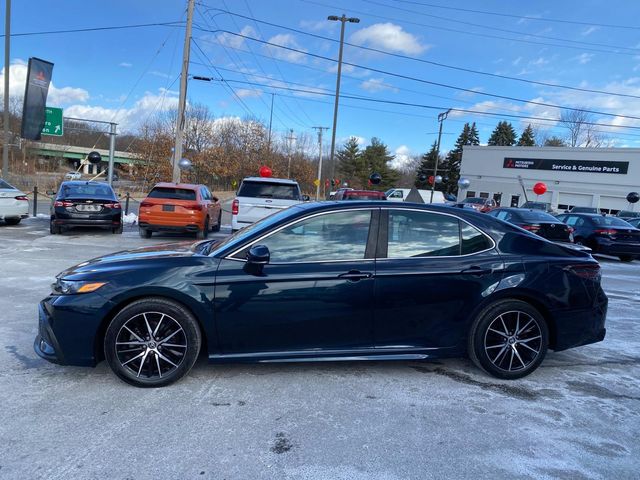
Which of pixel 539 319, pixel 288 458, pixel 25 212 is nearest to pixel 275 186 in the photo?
pixel 25 212

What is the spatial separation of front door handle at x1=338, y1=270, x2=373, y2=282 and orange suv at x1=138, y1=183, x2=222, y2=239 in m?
9.46

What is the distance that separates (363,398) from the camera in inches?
146

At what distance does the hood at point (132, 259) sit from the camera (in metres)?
3.75

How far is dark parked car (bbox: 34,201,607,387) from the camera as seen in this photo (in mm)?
3656

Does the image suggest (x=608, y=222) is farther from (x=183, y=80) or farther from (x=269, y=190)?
(x=183, y=80)

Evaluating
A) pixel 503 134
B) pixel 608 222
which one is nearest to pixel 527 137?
pixel 503 134

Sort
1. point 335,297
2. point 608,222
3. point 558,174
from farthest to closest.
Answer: point 558,174
point 608,222
point 335,297

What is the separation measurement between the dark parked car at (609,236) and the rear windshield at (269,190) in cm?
971

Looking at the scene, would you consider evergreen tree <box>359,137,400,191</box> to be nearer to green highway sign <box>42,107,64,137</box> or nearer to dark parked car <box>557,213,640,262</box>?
green highway sign <box>42,107,64,137</box>

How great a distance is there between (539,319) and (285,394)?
233 cm

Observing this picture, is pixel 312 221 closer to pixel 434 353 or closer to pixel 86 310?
pixel 434 353

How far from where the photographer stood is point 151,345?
369cm

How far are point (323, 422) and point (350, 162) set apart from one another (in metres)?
89.2

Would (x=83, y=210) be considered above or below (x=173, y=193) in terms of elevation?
below
